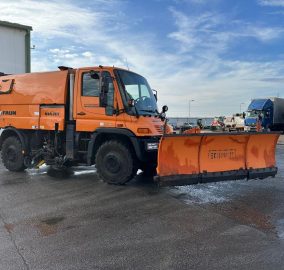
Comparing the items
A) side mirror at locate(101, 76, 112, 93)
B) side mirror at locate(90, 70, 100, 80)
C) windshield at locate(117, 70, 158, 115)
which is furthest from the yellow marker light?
side mirror at locate(90, 70, 100, 80)

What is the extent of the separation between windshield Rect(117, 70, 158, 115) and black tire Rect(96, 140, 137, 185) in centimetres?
94

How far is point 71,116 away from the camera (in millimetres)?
9391

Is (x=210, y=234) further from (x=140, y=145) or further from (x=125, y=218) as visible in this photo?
(x=140, y=145)

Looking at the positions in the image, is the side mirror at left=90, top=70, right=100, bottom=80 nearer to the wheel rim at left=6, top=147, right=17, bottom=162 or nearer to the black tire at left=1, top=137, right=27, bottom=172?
the black tire at left=1, top=137, right=27, bottom=172

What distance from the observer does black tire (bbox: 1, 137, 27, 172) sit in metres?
10.5

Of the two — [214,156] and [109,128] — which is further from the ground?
[109,128]

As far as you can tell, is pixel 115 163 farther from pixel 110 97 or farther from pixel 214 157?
pixel 214 157

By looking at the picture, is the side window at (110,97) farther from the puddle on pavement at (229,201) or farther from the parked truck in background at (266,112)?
the parked truck in background at (266,112)

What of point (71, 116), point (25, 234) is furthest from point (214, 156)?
point (25, 234)

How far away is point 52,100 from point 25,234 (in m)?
5.03

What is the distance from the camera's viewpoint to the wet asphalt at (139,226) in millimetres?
4336

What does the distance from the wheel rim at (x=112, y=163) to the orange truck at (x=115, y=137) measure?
0.07ft

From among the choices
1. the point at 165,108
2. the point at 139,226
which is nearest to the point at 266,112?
the point at 165,108

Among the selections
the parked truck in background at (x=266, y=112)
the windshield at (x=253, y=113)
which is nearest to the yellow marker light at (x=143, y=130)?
the parked truck in background at (x=266, y=112)
